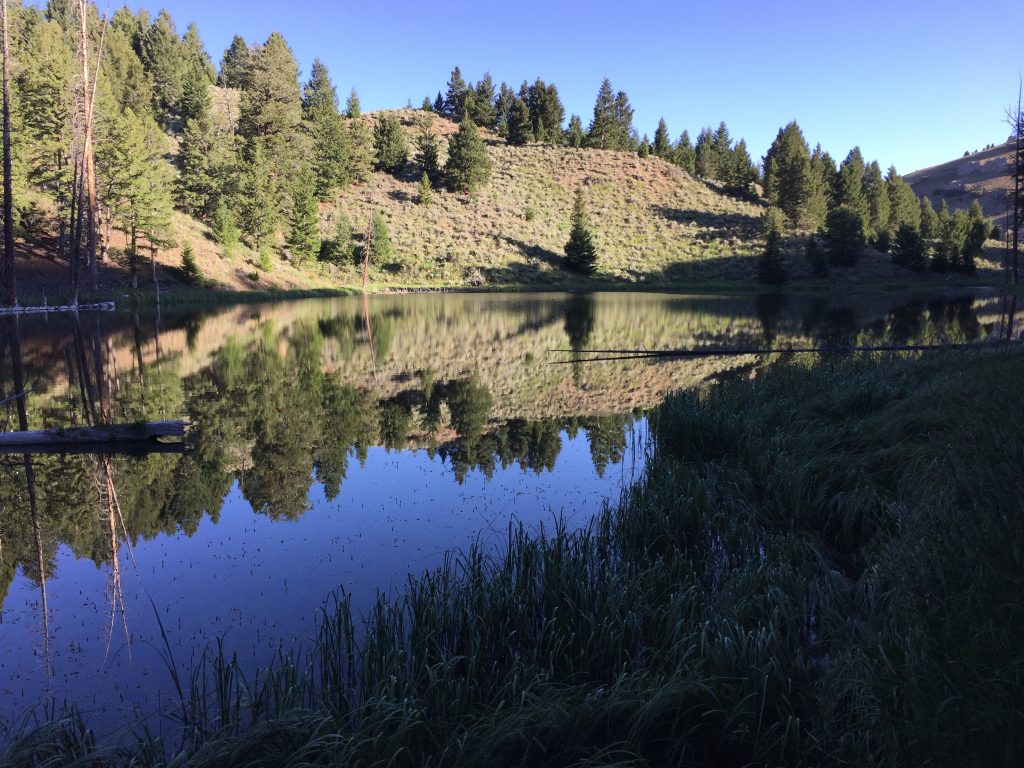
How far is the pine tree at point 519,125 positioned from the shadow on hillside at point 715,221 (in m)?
29.0

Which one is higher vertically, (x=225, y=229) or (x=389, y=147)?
(x=389, y=147)

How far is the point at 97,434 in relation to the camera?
10703 millimetres

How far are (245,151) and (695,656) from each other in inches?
2846

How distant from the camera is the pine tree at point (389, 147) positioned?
282 feet

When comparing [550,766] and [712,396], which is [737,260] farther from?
[550,766]

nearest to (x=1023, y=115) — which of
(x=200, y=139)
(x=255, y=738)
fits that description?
(x=255, y=738)

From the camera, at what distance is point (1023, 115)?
35.7 metres

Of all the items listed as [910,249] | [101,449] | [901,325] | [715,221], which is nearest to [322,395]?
[101,449]

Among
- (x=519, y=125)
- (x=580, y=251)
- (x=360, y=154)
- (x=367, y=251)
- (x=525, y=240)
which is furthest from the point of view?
(x=519, y=125)

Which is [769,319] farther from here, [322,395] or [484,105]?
[484,105]

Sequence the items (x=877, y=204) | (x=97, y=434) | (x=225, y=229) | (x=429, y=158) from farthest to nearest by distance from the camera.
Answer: (x=877, y=204)
(x=429, y=158)
(x=225, y=229)
(x=97, y=434)

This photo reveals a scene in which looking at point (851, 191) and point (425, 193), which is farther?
point (851, 191)

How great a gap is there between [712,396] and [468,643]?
27.0 feet

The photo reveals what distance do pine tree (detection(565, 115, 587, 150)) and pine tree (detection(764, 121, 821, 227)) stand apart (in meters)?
33.2
